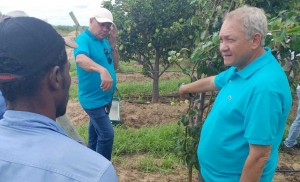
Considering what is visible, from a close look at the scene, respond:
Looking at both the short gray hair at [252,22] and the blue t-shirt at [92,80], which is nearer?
the short gray hair at [252,22]

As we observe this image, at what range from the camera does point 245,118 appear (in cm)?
178

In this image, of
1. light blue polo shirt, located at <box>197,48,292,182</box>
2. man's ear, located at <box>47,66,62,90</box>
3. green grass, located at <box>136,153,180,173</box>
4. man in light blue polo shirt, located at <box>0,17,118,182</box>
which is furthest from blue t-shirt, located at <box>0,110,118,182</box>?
green grass, located at <box>136,153,180,173</box>

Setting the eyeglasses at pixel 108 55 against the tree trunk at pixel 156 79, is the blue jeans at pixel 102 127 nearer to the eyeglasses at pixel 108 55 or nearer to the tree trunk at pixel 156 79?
the eyeglasses at pixel 108 55

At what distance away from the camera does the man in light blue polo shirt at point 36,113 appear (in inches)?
35.4

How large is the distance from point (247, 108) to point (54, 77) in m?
1.07

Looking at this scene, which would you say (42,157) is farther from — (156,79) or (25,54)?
(156,79)

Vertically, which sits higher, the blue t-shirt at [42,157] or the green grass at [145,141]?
the blue t-shirt at [42,157]

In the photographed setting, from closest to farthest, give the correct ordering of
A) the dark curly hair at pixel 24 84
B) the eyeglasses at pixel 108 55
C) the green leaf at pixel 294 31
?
the dark curly hair at pixel 24 84 < the green leaf at pixel 294 31 < the eyeglasses at pixel 108 55

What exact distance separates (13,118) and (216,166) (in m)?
1.33

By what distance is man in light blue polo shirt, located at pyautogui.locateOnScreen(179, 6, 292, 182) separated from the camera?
1.71m

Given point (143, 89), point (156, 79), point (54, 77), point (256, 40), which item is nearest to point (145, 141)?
point (156, 79)

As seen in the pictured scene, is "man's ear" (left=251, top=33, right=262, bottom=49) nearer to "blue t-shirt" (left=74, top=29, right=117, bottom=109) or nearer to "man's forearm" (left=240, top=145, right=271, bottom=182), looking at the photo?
"man's forearm" (left=240, top=145, right=271, bottom=182)

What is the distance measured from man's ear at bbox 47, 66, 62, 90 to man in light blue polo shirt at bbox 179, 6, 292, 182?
3.35ft

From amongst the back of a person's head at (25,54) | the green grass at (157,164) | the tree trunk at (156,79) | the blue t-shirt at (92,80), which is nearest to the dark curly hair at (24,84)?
the back of a person's head at (25,54)
